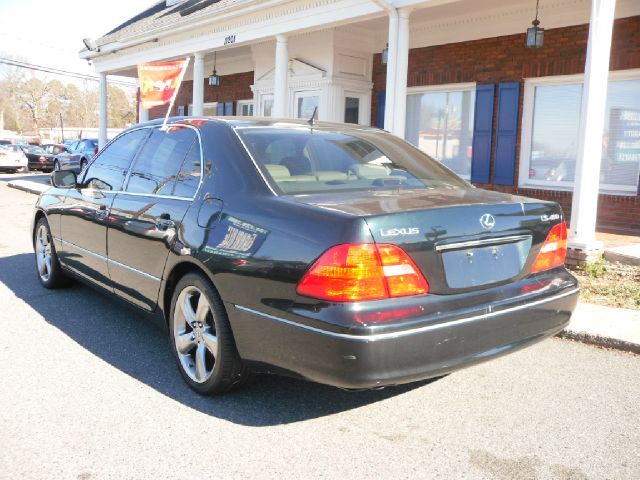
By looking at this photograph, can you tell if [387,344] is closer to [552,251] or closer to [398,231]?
[398,231]

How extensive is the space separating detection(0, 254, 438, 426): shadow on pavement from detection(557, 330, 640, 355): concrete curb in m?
1.67

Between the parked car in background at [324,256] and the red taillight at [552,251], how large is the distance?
12mm

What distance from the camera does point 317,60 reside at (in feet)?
43.1

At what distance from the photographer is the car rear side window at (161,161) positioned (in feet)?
13.1

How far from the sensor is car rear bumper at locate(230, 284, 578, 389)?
2.74m

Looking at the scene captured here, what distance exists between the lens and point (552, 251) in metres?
3.54

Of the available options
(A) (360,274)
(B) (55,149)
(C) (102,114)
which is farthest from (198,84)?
(B) (55,149)

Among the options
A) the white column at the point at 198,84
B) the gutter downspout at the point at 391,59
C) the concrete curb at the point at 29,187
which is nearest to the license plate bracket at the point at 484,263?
the gutter downspout at the point at 391,59

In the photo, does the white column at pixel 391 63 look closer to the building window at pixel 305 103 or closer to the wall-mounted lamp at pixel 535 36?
the wall-mounted lamp at pixel 535 36

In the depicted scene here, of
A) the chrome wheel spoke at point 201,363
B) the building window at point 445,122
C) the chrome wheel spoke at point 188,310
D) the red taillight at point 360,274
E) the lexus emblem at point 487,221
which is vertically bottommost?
the chrome wheel spoke at point 201,363

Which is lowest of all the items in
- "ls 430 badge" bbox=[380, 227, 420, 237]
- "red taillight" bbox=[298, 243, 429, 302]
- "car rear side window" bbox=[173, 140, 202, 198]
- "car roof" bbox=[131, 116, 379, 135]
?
"red taillight" bbox=[298, 243, 429, 302]

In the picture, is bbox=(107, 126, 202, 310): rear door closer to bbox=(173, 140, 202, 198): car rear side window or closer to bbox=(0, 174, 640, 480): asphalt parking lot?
bbox=(173, 140, 202, 198): car rear side window

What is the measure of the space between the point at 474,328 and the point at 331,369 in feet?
2.35

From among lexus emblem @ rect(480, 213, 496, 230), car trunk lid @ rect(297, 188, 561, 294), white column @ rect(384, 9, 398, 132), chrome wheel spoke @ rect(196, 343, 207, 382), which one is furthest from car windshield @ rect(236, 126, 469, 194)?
white column @ rect(384, 9, 398, 132)
